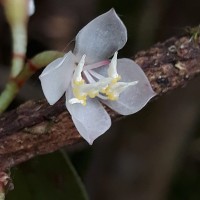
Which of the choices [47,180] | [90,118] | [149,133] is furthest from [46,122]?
[149,133]

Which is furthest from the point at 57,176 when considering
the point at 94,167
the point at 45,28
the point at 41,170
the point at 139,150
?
the point at 45,28

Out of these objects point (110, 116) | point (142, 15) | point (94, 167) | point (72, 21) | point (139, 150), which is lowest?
point (72, 21)

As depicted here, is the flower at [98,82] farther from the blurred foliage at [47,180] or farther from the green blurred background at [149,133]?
the green blurred background at [149,133]

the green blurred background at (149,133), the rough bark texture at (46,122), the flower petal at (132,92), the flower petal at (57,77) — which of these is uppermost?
the flower petal at (57,77)

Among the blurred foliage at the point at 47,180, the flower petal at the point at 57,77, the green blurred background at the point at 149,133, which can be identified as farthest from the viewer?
the green blurred background at the point at 149,133

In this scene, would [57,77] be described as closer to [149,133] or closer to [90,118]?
[90,118]

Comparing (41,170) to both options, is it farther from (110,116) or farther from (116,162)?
(116,162)

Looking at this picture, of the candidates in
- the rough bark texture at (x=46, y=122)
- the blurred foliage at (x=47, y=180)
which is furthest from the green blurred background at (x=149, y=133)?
the rough bark texture at (x=46, y=122)
